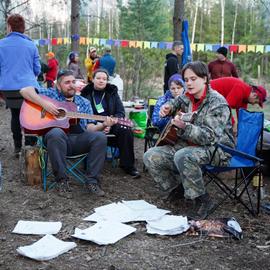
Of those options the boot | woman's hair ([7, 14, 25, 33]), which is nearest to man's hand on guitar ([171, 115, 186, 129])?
the boot

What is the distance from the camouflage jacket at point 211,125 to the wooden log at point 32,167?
1.45 m

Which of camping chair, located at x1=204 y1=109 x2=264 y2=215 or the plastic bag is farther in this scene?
the plastic bag

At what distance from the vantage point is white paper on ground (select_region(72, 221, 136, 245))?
3.12 metres

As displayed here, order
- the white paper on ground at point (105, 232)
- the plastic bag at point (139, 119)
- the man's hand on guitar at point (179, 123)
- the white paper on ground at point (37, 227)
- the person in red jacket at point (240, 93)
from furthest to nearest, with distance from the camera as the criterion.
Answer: the plastic bag at point (139, 119)
the person in red jacket at point (240, 93)
the man's hand on guitar at point (179, 123)
the white paper on ground at point (37, 227)
the white paper on ground at point (105, 232)

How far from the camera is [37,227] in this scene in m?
3.34

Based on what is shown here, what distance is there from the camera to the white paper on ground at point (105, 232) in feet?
10.2

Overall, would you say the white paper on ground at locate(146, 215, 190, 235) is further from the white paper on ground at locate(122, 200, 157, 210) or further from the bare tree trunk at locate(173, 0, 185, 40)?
the bare tree trunk at locate(173, 0, 185, 40)

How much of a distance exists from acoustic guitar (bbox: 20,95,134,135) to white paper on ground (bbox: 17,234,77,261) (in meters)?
1.32

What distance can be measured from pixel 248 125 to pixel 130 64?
14791 mm

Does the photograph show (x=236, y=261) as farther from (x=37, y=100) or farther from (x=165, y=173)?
(x=37, y=100)

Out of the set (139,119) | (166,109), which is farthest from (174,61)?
(166,109)

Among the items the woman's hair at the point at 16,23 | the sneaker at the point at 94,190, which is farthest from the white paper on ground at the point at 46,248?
the woman's hair at the point at 16,23

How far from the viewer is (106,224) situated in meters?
3.41

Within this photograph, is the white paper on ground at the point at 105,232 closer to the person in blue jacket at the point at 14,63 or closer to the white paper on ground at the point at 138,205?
the white paper on ground at the point at 138,205
